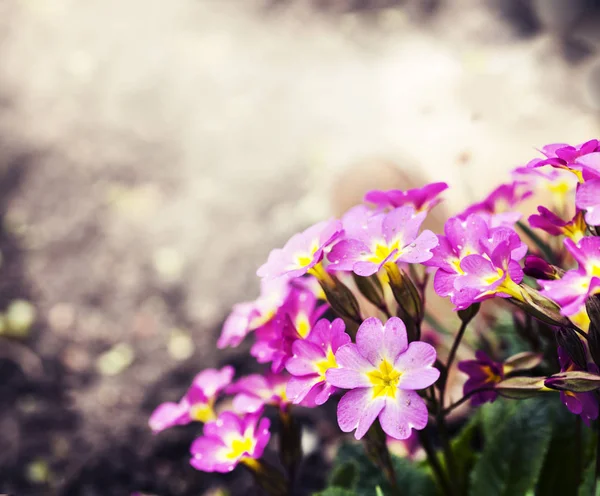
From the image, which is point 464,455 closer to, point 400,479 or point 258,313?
point 400,479

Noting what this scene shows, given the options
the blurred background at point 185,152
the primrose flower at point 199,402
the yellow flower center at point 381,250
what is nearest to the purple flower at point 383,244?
the yellow flower center at point 381,250

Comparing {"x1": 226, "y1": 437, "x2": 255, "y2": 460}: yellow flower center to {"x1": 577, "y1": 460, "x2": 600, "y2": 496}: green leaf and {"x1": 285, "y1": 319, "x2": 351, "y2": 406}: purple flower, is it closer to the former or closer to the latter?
A: {"x1": 285, "y1": 319, "x2": 351, "y2": 406}: purple flower

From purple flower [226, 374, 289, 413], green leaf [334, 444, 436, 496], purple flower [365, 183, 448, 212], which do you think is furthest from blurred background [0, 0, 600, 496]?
purple flower [226, 374, 289, 413]

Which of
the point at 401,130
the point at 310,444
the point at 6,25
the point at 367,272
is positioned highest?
the point at 367,272

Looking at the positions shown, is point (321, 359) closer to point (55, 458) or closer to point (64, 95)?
point (55, 458)

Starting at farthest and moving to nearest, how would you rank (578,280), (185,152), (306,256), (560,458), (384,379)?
(185,152) < (560,458) < (306,256) < (384,379) < (578,280)

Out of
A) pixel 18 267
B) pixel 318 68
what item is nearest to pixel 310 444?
pixel 18 267

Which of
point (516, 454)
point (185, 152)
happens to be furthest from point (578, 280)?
point (185, 152)

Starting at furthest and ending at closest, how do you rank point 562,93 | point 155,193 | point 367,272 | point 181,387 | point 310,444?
point 155,193 → point 562,93 → point 181,387 → point 310,444 → point 367,272
